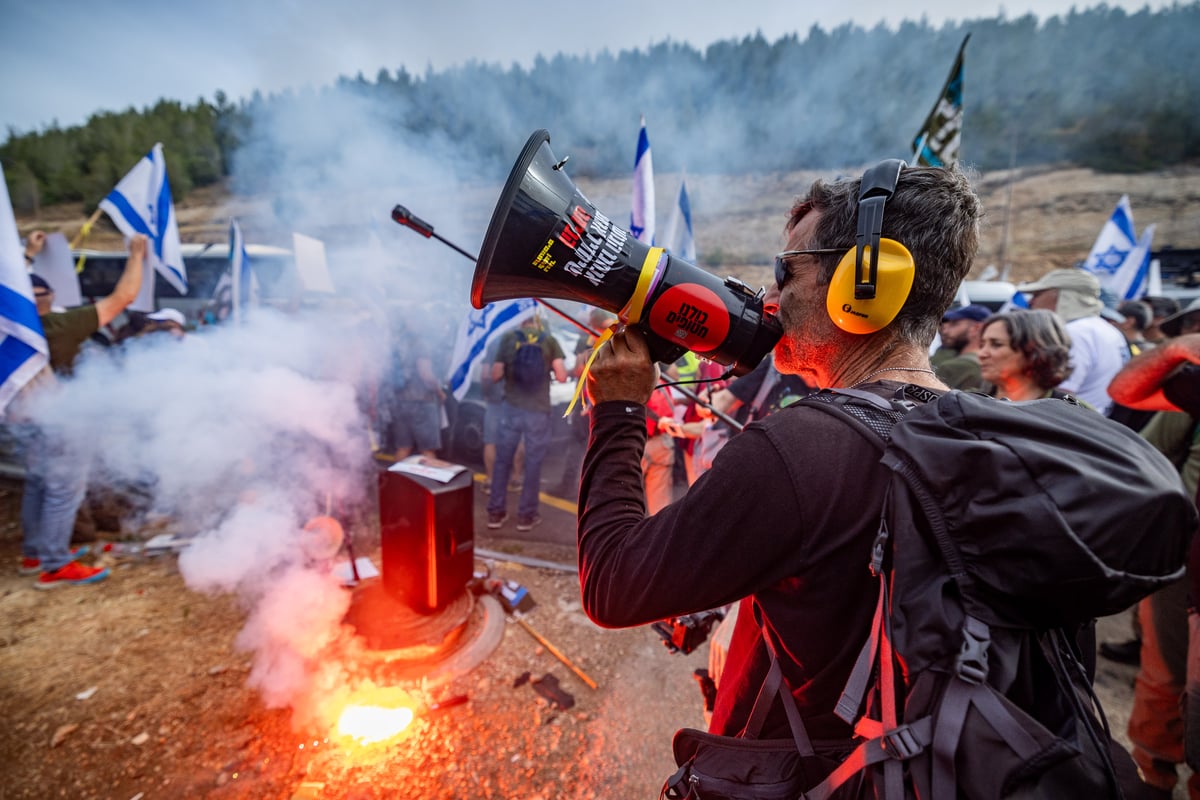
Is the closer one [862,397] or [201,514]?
[862,397]

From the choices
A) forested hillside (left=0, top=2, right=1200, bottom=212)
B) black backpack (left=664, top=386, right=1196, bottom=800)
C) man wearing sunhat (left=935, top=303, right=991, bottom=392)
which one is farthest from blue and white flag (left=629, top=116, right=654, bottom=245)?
forested hillside (left=0, top=2, right=1200, bottom=212)

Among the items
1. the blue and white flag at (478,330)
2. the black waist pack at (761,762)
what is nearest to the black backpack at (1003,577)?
the black waist pack at (761,762)

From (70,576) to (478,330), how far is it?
13.2 ft

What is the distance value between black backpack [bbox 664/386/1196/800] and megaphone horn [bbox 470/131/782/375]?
0.55 metres

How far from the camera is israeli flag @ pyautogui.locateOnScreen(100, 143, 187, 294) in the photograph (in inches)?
230

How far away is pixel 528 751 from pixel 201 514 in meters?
4.69

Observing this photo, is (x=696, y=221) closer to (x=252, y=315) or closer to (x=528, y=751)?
(x=252, y=315)

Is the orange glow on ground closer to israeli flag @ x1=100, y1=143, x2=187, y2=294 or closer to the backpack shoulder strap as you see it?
the backpack shoulder strap

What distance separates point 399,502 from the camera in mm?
3619

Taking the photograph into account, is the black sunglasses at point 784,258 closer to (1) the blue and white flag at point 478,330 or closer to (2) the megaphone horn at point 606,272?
(2) the megaphone horn at point 606,272

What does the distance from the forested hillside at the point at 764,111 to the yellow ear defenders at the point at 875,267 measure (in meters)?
25.4

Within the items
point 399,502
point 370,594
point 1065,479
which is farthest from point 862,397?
point 370,594

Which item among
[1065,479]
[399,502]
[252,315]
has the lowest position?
[399,502]

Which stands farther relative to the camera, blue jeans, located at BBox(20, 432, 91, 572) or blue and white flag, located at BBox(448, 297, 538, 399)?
blue and white flag, located at BBox(448, 297, 538, 399)
